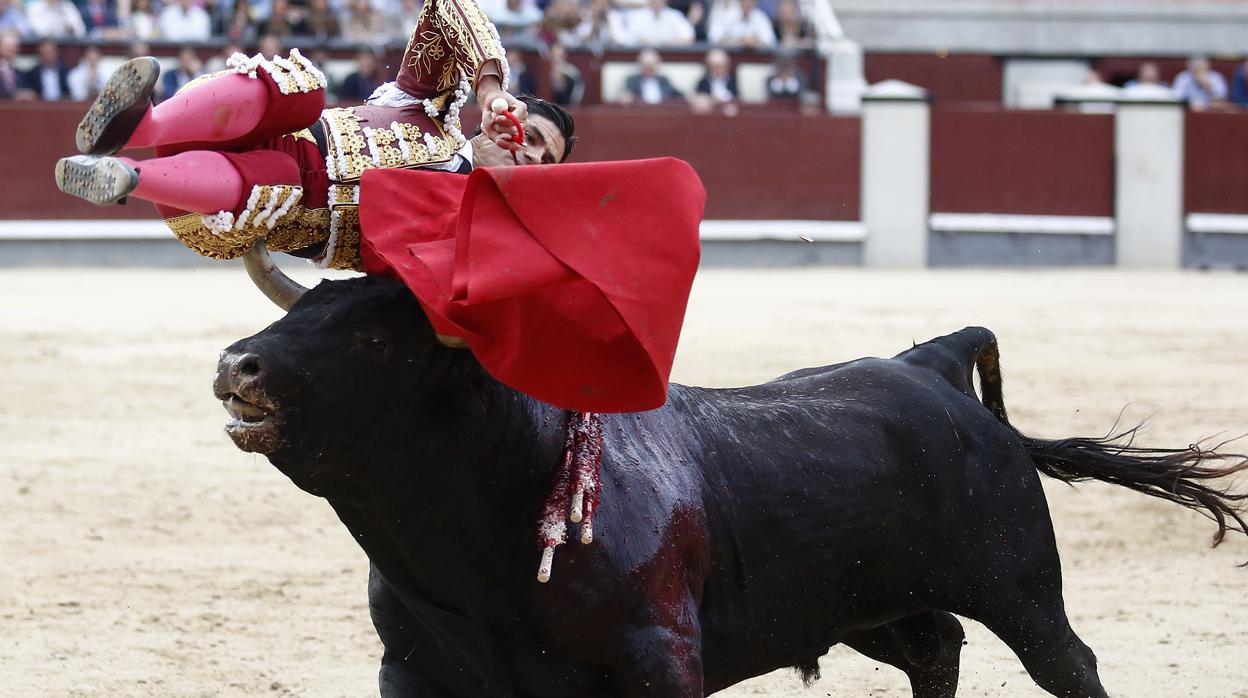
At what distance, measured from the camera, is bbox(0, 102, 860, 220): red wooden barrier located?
12188 mm

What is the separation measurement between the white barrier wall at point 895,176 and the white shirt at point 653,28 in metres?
1.52

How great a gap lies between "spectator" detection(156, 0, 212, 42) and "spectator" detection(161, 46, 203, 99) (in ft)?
1.76

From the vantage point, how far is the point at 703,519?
7.88 ft

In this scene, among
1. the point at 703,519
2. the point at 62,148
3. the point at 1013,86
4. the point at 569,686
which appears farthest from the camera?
the point at 1013,86

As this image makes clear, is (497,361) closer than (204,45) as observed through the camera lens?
Yes

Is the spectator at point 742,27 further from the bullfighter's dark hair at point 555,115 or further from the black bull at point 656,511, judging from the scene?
the bullfighter's dark hair at point 555,115

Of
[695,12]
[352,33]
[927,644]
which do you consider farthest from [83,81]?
[927,644]

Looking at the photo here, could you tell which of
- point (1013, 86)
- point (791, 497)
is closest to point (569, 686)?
point (791, 497)

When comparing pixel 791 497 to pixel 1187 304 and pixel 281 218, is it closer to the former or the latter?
pixel 281 218

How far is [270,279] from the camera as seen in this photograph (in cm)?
225

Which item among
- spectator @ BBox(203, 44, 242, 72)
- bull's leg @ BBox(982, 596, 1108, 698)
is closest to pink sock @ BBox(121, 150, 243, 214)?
bull's leg @ BBox(982, 596, 1108, 698)

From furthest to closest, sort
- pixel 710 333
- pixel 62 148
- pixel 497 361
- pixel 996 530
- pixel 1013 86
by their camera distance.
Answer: pixel 1013 86, pixel 62 148, pixel 710 333, pixel 996 530, pixel 497 361

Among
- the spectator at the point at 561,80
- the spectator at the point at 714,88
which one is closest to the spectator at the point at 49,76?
the spectator at the point at 561,80

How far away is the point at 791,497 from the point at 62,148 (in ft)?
34.5
